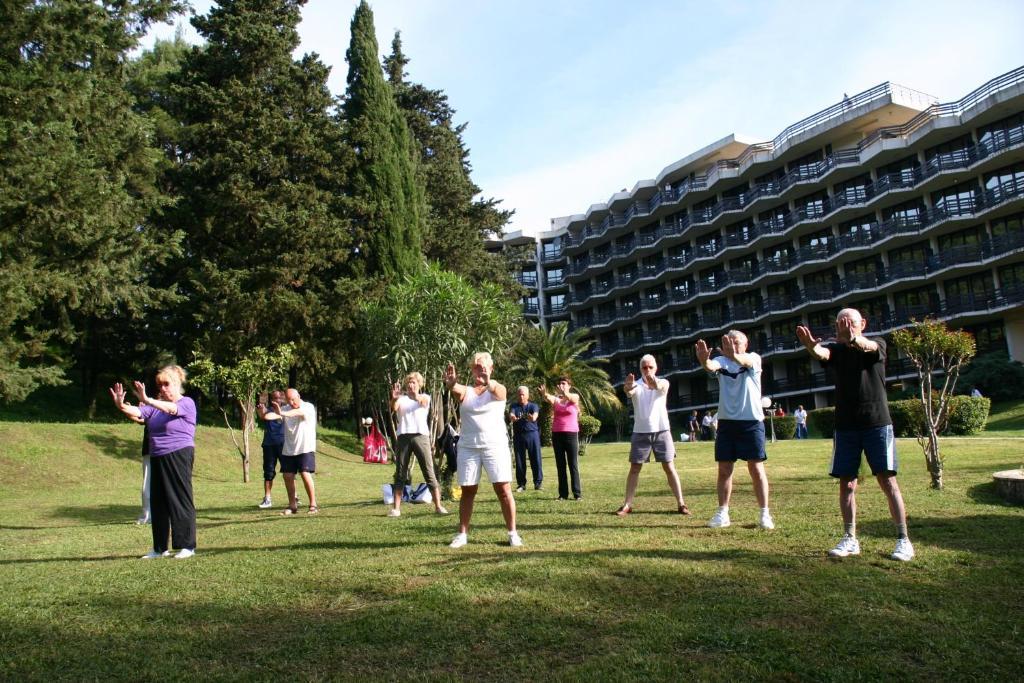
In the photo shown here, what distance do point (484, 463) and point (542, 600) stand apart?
2066mm

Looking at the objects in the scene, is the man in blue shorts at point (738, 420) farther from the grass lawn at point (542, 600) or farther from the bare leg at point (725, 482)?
the grass lawn at point (542, 600)

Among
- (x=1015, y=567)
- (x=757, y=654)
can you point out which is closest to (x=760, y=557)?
(x=1015, y=567)

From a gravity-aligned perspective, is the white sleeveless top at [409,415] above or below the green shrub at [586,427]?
above

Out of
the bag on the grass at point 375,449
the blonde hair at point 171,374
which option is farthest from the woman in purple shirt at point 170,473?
the bag on the grass at point 375,449

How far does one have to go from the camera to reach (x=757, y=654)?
3631 millimetres

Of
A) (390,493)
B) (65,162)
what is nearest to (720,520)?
(390,493)

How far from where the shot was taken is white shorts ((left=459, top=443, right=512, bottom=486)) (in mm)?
6438

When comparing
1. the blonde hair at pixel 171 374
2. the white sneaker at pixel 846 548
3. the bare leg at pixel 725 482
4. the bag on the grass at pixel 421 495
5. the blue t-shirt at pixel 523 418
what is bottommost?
the white sneaker at pixel 846 548

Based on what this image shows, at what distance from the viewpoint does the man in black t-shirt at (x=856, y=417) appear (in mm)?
5598

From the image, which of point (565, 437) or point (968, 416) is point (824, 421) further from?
point (565, 437)

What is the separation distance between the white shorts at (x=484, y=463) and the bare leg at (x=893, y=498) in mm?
2983

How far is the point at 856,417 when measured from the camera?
572 cm

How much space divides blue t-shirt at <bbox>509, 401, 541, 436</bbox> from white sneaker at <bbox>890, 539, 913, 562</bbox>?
6.68m

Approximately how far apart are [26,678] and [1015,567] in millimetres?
6062
